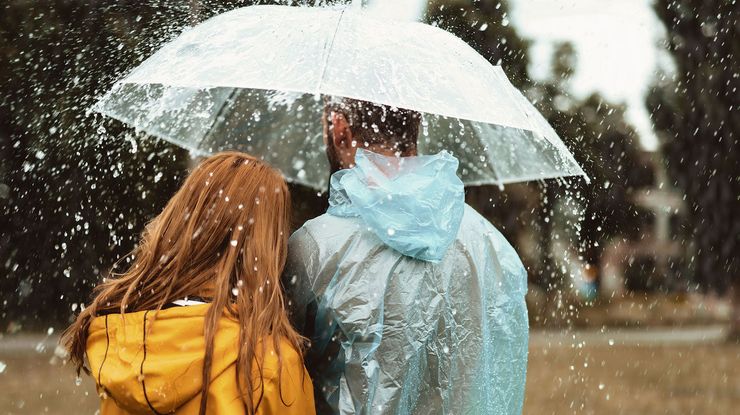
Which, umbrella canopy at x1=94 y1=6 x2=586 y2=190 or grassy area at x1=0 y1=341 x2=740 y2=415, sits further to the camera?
grassy area at x1=0 y1=341 x2=740 y2=415

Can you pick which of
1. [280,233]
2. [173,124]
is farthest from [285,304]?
[173,124]

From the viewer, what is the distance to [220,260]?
268 cm

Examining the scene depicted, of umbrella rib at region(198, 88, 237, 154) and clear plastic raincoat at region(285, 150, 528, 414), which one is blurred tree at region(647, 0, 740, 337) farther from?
clear plastic raincoat at region(285, 150, 528, 414)

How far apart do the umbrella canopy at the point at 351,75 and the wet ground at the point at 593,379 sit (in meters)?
5.47

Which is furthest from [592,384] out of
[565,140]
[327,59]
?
[327,59]

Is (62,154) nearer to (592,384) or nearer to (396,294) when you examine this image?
(592,384)

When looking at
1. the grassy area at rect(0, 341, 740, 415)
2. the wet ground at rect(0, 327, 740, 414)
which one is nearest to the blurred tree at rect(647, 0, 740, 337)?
the wet ground at rect(0, 327, 740, 414)

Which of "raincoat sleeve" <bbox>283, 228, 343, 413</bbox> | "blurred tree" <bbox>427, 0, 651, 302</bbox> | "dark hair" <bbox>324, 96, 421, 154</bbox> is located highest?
"dark hair" <bbox>324, 96, 421, 154</bbox>

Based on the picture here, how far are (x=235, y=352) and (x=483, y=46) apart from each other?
13841mm

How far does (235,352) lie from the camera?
252cm

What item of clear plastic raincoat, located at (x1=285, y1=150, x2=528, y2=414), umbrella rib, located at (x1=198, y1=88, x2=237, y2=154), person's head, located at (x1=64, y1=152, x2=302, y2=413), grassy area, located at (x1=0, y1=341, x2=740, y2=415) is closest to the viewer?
person's head, located at (x1=64, y1=152, x2=302, y2=413)

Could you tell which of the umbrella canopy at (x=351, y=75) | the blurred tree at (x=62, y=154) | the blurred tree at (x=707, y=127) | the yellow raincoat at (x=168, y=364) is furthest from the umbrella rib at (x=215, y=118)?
the blurred tree at (x=707, y=127)

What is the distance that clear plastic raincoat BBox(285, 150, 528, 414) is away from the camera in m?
2.78

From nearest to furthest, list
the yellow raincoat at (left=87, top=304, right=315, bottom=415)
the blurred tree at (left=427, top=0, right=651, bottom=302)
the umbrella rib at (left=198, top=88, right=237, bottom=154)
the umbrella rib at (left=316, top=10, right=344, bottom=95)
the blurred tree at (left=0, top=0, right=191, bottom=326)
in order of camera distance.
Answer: the yellow raincoat at (left=87, top=304, right=315, bottom=415) < the umbrella rib at (left=316, top=10, right=344, bottom=95) < the umbrella rib at (left=198, top=88, right=237, bottom=154) < the blurred tree at (left=0, top=0, right=191, bottom=326) < the blurred tree at (left=427, top=0, right=651, bottom=302)
